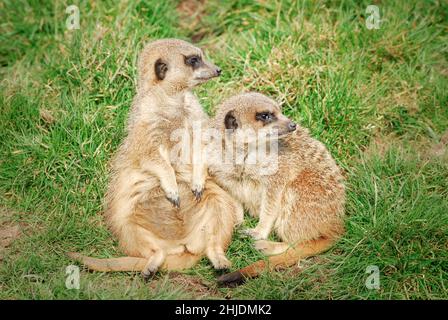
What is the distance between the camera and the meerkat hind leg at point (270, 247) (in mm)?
3998

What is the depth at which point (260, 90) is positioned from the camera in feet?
16.0

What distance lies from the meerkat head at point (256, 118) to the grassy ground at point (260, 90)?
67 cm

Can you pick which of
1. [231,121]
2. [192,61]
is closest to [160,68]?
[192,61]

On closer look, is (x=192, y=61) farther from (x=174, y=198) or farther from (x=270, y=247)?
(x=270, y=247)

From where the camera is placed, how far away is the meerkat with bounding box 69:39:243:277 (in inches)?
158

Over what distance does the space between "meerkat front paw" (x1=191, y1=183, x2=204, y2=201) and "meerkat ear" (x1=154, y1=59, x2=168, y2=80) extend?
27.5 inches

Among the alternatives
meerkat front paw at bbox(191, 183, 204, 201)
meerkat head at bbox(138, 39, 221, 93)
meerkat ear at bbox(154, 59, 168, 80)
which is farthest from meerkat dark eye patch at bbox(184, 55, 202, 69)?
meerkat front paw at bbox(191, 183, 204, 201)

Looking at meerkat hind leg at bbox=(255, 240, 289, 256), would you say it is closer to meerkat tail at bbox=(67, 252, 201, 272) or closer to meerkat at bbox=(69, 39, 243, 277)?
meerkat at bbox=(69, 39, 243, 277)

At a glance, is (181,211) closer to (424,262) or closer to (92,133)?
(92,133)

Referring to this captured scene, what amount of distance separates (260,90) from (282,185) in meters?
1.04

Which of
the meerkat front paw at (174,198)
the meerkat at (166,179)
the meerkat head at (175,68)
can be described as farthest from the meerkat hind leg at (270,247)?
the meerkat head at (175,68)

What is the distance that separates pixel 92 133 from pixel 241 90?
113cm

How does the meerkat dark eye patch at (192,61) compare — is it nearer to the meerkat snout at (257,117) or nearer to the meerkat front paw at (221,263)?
the meerkat snout at (257,117)

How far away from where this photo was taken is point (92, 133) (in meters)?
4.55
